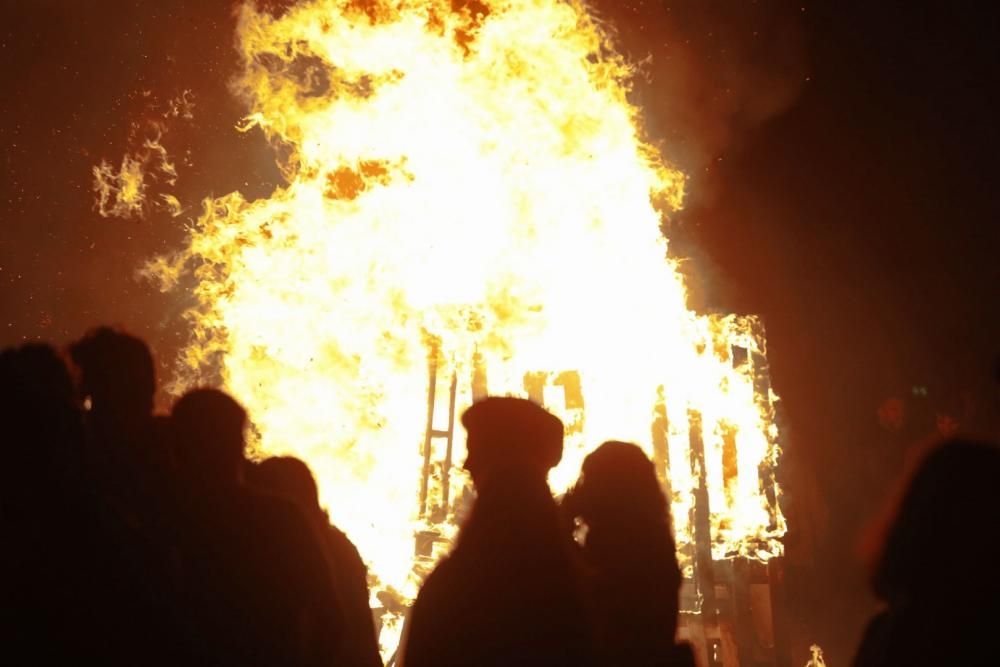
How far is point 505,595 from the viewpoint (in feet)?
7.44

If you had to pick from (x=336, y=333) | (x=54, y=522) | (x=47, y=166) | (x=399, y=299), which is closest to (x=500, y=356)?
(x=399, y=299)

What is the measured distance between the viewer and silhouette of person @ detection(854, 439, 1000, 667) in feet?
6.35

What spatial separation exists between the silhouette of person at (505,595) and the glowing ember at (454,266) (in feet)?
15.2

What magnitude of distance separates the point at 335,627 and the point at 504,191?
5.62 m

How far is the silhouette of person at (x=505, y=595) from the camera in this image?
7.32 ft

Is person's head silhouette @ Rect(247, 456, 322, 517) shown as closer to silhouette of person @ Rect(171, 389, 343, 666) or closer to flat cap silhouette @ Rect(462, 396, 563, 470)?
silhouette of person @ Rect(171, 389, 343, 666)

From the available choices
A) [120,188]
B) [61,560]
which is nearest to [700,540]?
[61,560]

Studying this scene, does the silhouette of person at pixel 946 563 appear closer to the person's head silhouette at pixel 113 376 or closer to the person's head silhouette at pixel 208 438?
the person's head silhouette at pixel 208 438

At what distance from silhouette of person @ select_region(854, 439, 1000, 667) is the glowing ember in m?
5.08

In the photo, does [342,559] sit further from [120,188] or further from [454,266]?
[120,188]

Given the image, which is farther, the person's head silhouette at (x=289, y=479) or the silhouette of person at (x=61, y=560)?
the person's head silhouette at (x=289, y=479)

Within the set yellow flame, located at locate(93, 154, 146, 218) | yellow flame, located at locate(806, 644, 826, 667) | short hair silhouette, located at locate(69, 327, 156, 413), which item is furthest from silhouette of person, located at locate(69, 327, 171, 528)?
yellow flame, located at locate(806, 644, 826, 667)

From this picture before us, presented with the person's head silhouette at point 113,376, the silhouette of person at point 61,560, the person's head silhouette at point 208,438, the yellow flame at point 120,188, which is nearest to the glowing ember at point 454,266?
the yellow flame at point 120,188

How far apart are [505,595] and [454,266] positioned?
17.8 feet
